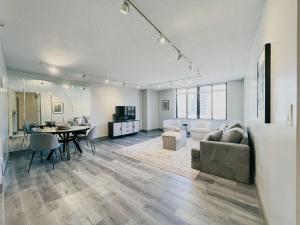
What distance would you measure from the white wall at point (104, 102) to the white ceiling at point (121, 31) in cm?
267

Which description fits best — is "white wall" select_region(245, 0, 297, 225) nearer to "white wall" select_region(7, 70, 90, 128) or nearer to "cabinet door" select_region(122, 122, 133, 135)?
"white wall" select_region(7, 70, 90, 128)

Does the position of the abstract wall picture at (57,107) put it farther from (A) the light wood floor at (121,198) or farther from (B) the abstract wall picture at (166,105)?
(B) the abstract wall picture at (166,105)

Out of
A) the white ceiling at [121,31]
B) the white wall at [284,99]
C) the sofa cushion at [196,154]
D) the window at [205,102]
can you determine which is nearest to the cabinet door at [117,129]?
the white ceiling at [121,31]

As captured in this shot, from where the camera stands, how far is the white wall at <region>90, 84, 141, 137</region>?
6227 millimetres

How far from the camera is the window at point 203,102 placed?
6.76 m

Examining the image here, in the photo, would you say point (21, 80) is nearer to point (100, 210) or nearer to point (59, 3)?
point (59, 3)

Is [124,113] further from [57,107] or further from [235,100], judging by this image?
[235,100]

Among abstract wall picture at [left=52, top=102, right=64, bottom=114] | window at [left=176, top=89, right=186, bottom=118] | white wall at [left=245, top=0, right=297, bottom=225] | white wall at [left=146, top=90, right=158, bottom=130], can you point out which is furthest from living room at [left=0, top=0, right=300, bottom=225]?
white wall at [left=146, top=90, right=158, bottom=130]

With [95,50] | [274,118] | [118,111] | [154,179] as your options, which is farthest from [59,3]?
[118,111]

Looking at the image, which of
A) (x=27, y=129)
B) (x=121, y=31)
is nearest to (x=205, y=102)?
(x=121, y=31)

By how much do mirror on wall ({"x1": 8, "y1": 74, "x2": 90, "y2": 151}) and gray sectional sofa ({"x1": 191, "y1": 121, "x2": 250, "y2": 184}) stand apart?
4.72m

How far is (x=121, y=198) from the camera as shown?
7.02 feet

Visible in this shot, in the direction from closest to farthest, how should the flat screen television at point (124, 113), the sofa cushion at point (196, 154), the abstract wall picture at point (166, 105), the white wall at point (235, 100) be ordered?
the sofa cushion at point (196, 154)
the white wall at point (235, 100)
the flat screen television at point (124, 113)
the abstract wall picture at point (166, 105)

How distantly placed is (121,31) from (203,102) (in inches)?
236
